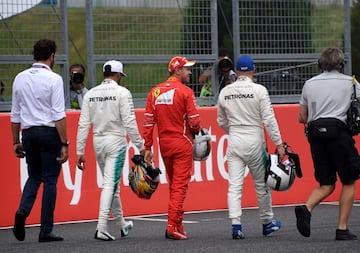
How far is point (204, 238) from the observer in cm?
1138

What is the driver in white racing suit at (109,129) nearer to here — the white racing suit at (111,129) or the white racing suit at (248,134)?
the white racing suit at (111,129)

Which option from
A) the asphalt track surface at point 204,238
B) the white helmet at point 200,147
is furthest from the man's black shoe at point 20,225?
the white helmet at point 200,147

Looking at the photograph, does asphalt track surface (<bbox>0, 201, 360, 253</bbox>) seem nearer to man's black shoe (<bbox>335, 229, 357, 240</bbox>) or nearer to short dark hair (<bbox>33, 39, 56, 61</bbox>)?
man's black shoe (<bbox>335, 229, 357, 240</bbox>)

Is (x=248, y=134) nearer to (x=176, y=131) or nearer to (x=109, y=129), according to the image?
(x=176, y=131)

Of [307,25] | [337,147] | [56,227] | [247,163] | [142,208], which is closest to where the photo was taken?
[337,147]

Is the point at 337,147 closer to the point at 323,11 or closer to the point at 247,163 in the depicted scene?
the point at 247,163

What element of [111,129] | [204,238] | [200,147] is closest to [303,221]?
[204,238]

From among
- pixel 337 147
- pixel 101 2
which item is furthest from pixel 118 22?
pixel 337 147

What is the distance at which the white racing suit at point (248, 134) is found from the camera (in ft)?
37.4

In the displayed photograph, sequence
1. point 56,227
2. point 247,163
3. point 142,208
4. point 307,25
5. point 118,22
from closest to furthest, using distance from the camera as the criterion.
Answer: point 247,163 < point 56,227 < point 142,208 < point 118,22 < point 307,25

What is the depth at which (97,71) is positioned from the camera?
15.6 m

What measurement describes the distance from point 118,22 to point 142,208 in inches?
107

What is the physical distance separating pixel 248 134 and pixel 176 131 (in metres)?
0.75

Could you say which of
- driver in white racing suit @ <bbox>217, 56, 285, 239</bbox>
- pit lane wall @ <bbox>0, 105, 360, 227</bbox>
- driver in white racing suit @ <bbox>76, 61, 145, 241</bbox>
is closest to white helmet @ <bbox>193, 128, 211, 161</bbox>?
driver in white racing suit @ <bbox>217, 56, 285, 239</bbox>
